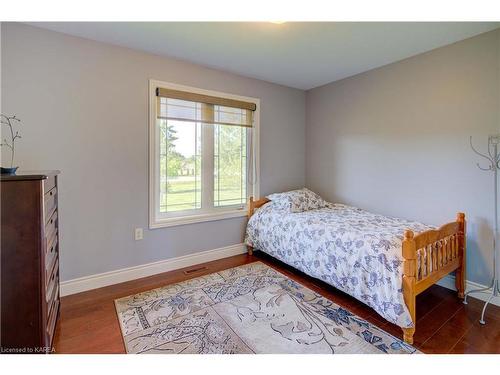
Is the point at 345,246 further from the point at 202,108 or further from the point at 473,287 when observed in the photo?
the point at 202,108

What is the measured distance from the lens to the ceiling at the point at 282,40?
6.79 ft

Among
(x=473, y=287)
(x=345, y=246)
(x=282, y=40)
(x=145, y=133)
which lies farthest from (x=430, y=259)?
(x=145, y=133)

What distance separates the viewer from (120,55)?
2.43 m

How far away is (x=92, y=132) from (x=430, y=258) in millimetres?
3093

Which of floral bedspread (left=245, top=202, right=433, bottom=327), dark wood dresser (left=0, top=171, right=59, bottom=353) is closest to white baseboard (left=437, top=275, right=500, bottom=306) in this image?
floral bedspread (left=245, top=202, right=433, bottom=327)

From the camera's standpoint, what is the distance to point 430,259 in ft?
6.09

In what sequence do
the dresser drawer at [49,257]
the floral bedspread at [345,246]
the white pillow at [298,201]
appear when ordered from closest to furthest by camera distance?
1. the dresser drawer at [49,257]
2. the floral bedspread at [345,246]
3. the white pillow at [298,201]

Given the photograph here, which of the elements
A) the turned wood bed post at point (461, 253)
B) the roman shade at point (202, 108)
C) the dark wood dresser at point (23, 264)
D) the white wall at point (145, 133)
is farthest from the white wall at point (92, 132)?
the turned wood bed post at point (461, 253)

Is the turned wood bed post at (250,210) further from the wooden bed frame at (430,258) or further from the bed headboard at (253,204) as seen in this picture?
the wooden bed frame at (430,258)

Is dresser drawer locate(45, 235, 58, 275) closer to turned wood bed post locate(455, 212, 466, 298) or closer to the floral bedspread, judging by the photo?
the floral bedspread

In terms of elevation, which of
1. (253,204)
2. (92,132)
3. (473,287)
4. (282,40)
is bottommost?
(473,287)

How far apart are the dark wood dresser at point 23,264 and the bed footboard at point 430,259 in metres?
2.16

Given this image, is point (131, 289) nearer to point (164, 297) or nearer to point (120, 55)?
point (164, 297)
